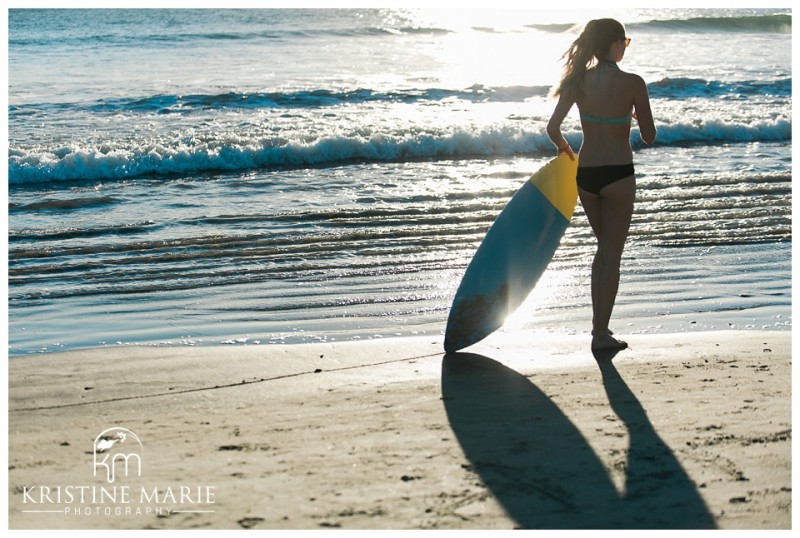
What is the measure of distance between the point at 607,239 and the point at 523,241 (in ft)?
1.83

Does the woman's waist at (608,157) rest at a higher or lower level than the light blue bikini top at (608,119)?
lower

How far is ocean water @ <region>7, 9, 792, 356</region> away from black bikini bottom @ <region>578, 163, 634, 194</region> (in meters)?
0.97

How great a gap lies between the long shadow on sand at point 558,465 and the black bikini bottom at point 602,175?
3.33ft

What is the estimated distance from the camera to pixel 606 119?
181 inches

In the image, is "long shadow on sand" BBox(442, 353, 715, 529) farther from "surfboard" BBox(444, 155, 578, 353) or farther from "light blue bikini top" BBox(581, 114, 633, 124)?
"light blue bikini top" BBox(581, 114, 633, 124)

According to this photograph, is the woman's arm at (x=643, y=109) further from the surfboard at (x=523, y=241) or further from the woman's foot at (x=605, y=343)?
the woman's foot at (x=605, y=343)

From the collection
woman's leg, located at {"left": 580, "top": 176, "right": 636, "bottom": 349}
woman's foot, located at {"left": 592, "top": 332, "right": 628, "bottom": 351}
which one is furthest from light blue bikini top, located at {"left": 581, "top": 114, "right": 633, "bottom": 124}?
woman's foot, located at {"left": 592, "top": 332, "right": 628, "bottom": 351}

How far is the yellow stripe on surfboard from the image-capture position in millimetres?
5102

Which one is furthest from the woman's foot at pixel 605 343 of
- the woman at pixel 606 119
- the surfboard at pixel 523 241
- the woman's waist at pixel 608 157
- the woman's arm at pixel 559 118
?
the woman's arm at pixel 559 118

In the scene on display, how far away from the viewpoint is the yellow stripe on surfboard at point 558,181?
16.7ft

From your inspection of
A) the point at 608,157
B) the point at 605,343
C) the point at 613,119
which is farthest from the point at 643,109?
the point at 605,343

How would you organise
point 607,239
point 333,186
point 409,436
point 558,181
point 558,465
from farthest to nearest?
point 333,186 → point 558,181 → point 607,239 → point 409,436 → point 558,465

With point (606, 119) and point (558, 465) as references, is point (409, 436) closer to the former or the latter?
point (558, 465)
